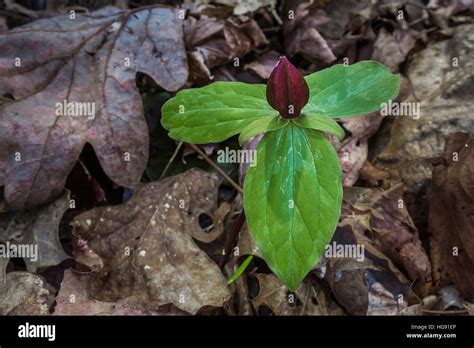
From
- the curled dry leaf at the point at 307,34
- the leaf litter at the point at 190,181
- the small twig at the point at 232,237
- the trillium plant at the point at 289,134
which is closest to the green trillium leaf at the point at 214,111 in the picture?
the trillium plant at the point at 289,134

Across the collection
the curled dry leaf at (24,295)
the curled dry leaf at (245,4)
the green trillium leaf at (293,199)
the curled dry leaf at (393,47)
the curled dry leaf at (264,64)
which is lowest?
the curled dry leaf at (24,295)

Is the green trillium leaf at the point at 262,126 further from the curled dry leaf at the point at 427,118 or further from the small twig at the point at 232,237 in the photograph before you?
the curled dry leaf at the point at 427,118

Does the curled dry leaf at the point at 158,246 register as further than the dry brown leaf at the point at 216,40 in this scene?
No

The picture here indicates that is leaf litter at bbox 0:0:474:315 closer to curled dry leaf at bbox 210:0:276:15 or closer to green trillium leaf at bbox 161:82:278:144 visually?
curled dry leaf at bbox 210:0:276:15

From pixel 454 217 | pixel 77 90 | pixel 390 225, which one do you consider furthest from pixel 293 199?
pixel 77 90

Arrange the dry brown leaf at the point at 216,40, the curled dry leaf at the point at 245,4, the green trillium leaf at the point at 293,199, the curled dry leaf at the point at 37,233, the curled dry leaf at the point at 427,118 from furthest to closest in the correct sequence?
the curled dry leaf at the point at 245,4
the dry brown leaf at the point at 216,40
the curled dry leaf at the point at 427,118
the curled dry leaf at the point at 37,233
the green trillium leaf at the point at 293,199

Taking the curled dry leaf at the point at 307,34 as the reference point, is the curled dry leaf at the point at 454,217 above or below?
below

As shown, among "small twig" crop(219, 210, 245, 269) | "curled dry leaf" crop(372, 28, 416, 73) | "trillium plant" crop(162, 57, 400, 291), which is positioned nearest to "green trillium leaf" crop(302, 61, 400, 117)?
"trillium plant" crop(162, 57, 400, 291)
